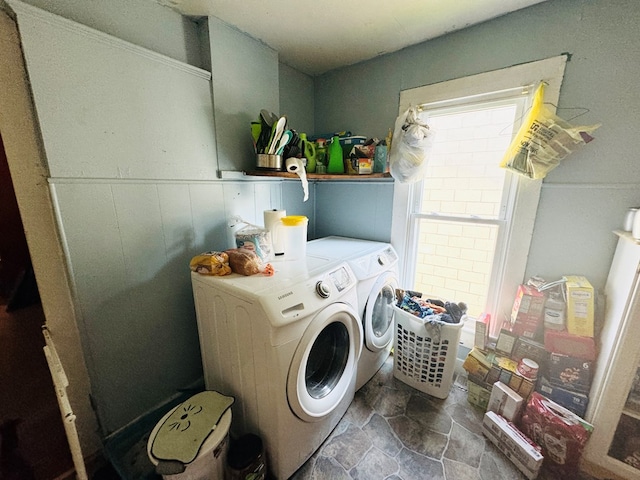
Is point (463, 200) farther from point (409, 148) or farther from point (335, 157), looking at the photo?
point (335, 157)

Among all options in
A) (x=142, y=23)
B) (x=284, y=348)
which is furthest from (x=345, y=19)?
(x=284, y=348)

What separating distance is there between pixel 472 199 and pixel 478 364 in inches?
41.6

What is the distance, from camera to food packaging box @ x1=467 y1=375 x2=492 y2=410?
1520 mm

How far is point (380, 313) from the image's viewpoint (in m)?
1.76

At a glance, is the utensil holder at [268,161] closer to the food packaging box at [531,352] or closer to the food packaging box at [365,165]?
the food packaging box at [365,165]

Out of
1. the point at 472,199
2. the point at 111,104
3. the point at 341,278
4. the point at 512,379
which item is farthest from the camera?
the point at 472,199

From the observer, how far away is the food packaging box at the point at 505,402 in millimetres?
1340

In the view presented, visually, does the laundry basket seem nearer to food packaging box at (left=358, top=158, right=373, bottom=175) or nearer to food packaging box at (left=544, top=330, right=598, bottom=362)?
food packaging box at (left=544, top=330, right=598, bottom=362)

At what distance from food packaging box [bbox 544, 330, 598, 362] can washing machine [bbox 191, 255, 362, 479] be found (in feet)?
3.34

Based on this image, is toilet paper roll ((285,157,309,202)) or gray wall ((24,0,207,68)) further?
toilet paper roll ((285,157,309,202))

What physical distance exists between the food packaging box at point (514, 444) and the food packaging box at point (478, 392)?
0.49ft

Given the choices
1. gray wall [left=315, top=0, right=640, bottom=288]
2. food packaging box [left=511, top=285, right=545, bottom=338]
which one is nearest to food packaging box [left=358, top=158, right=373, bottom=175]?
gray wall [left=315, top=0, right=640, bottom=288]

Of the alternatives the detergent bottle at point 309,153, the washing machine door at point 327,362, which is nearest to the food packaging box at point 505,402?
the washing machine door at point 327,362

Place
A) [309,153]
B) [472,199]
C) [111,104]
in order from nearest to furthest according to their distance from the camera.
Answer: [111,104] < [472,199] < [309,153]
